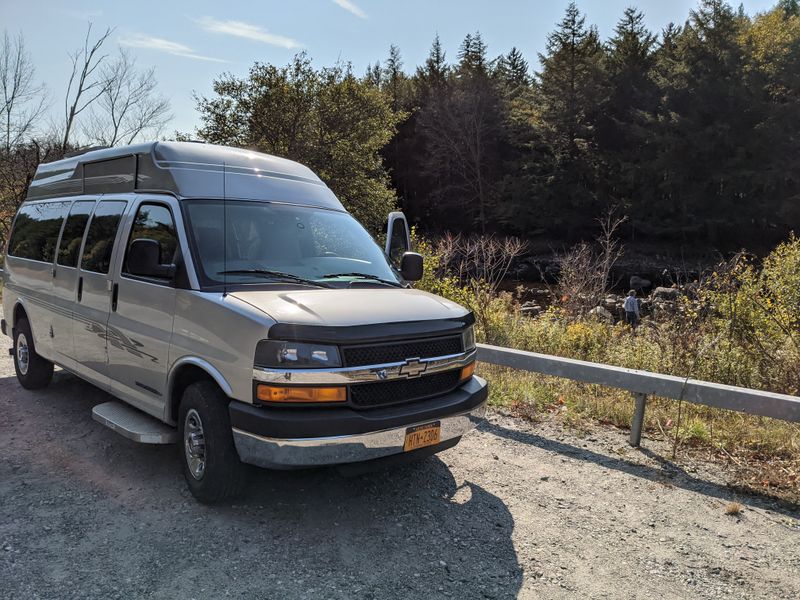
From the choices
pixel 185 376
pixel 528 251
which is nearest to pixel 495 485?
pixel 185 376

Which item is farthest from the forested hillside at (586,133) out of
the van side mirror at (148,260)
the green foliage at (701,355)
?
the van side mirror at (148,260)

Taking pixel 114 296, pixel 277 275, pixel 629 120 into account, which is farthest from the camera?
pixel 629 120

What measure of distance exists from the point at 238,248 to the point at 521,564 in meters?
2.97

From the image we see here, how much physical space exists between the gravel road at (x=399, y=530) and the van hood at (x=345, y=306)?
141cm

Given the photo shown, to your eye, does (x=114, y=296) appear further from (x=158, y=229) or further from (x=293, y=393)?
(x=293, y=393)

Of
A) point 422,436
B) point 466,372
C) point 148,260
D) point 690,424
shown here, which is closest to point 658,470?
point 690,424

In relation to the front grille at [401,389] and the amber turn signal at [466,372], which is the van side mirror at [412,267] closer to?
the amber turn signal at [466,372]

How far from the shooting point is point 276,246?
486cm

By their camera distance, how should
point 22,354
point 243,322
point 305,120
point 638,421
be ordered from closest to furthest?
point 243,322 < point 638,421 < point 22,354 < point 305,120

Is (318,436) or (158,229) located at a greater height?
(158,229)

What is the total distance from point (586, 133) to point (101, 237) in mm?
44823

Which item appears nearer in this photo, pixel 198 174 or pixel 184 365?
pixel 184 365

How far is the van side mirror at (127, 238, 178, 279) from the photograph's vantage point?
434cm

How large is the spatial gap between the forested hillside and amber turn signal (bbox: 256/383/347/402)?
26917 mm
